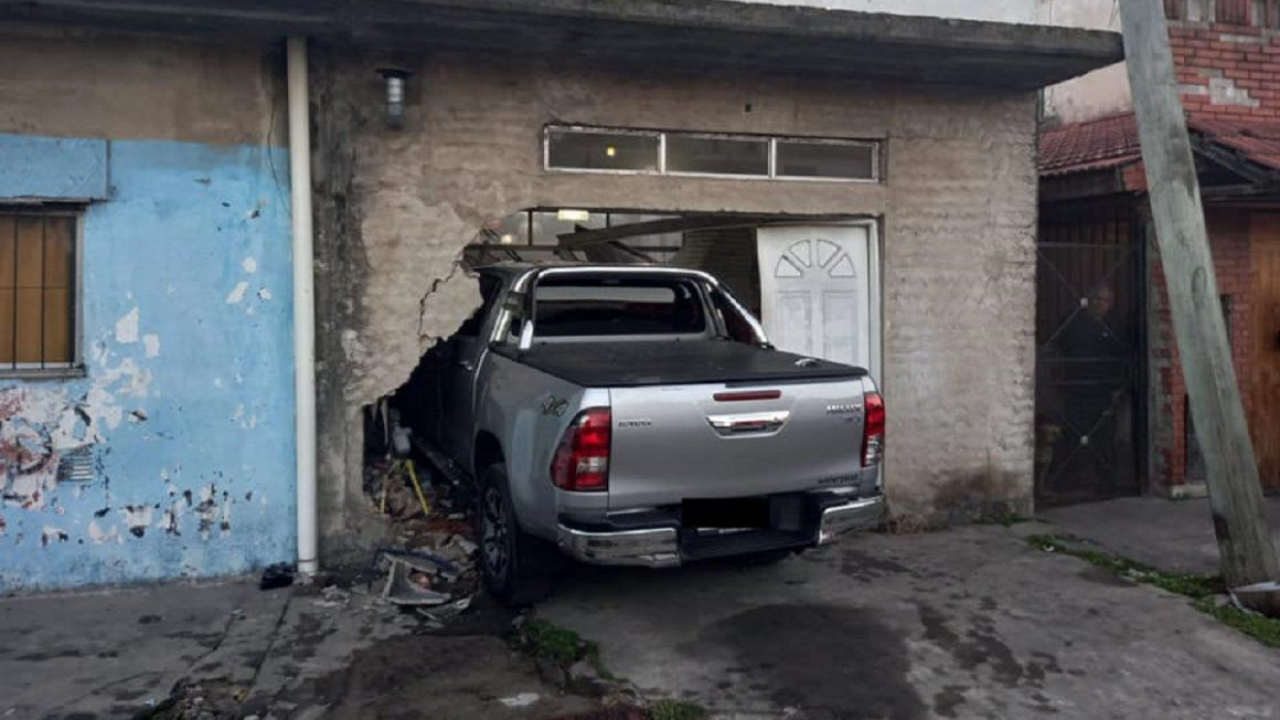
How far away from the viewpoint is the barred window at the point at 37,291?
6.26m

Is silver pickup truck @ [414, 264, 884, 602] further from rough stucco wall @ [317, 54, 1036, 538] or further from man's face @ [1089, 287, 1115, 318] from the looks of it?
man's face @ [1089, 287, 1115, 318]

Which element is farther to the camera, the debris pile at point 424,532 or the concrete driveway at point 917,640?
the debris pile at point 424,532

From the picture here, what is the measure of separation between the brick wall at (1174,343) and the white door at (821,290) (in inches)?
117

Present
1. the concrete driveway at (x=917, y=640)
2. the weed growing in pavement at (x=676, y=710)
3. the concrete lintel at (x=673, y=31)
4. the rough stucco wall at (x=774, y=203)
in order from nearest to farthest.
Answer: the weed growing in pavement at (x=676, y=710), the concrete driveway at (x=917, y=640), the concrete lintel at (x=673, y=31), the rough stucco wall at (x=774, y=203)

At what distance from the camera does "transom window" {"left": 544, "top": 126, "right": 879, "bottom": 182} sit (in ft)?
23.5

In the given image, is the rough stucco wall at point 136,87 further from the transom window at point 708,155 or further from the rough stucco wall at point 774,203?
the transom window at point 708,155

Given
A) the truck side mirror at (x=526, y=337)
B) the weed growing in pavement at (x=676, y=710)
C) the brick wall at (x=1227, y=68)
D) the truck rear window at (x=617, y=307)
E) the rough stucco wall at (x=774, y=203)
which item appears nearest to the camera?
the weed growing in pavement at (x=676, y=710)

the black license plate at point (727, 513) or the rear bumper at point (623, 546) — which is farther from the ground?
the black license plate at point (727, 513)

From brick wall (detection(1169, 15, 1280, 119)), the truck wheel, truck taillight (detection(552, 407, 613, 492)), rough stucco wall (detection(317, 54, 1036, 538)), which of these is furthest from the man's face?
truck taillight (detection(552, 407, 613, 492))

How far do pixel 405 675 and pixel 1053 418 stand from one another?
6.22 metres

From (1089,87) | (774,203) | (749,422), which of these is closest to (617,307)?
(774,203)

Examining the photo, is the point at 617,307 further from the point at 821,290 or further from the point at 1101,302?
the point at 1101,302

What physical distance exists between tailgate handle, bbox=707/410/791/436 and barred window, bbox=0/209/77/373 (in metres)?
4.15

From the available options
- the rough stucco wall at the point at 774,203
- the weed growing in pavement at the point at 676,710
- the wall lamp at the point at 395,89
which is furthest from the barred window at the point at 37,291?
the weed growing in pavement at the point at 676,710
